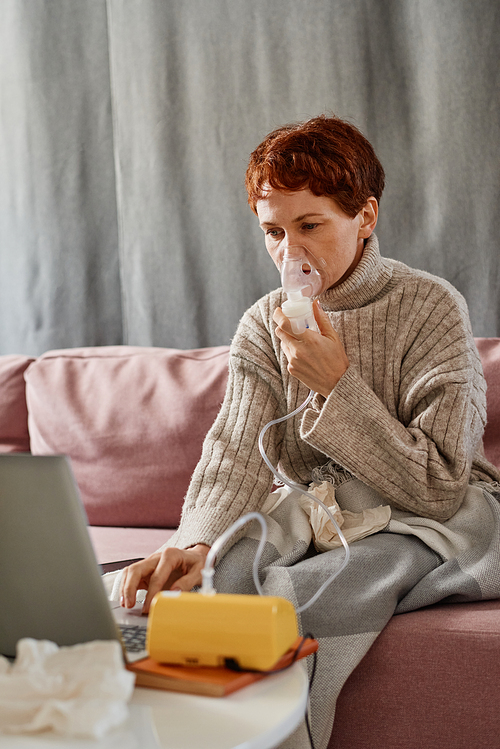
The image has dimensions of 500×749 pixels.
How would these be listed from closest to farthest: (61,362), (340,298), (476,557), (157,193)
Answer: (476,557) → (340,298) → (61,362) → (157,193)

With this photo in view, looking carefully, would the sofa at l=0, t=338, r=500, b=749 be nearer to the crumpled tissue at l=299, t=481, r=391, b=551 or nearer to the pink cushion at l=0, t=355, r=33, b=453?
the pink cushion at l=0, t=355, r=33, b=453

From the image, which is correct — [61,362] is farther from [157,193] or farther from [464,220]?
[464,220]

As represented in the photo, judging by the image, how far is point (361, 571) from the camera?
3.75 ft

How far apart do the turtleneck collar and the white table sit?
0.84 m

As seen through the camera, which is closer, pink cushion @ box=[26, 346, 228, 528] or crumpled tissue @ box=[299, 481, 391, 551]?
crumpled tissue @ box=[299, 481, 391, 551]

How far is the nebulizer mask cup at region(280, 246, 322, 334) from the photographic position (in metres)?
1.23

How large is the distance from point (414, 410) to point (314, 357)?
0.76 ft

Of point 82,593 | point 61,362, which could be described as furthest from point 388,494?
point 61,362

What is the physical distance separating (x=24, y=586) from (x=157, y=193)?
5.90 ft

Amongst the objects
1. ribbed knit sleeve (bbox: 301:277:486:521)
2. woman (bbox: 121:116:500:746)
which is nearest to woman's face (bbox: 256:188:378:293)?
woman (bbox: 121:116:500:746)

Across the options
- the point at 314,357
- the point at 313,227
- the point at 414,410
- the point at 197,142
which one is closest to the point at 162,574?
the point at 314,357

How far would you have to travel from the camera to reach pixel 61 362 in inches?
83.0

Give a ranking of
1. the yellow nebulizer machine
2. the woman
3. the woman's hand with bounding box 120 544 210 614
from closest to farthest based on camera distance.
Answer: the yellow nebulizer machine < the woman's hand with bounding box 120 544 210 614 < the woman

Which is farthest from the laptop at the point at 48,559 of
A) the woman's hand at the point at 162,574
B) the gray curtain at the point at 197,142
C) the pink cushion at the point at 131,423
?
the gray curtain at the point at 197,142
